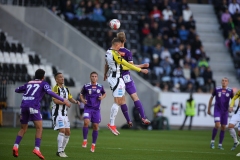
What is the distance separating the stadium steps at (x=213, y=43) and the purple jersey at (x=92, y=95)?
18.5 m

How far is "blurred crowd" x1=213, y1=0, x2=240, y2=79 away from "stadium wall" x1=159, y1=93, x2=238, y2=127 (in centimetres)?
392

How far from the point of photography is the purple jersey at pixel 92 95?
20516mm

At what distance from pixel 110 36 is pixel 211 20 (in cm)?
941

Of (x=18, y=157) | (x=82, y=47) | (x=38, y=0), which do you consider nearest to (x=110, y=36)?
(x=82, y=47)

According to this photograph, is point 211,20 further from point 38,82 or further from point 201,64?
point 38,82

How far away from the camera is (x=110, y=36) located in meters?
35.2

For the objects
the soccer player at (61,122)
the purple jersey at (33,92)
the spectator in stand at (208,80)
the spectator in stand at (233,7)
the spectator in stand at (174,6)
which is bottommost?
the soccer player at (61,122)

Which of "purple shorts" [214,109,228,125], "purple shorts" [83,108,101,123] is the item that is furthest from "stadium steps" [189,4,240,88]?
"purple shorts" [83,108,101,123]

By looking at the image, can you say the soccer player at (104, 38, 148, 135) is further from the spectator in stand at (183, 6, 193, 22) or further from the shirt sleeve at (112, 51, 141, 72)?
the spectator in stand at (183, 6, 193, 22)

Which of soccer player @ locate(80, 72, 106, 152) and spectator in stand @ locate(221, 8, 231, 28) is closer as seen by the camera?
soccer player @ locate(80, 72, 106, 152)

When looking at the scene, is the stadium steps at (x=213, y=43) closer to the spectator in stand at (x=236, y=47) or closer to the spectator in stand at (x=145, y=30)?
the spectator in stand at (x=236, y=47)

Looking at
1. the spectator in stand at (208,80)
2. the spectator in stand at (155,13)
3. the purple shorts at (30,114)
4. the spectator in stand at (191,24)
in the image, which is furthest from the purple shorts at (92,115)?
the spectator in stand at (191,24)

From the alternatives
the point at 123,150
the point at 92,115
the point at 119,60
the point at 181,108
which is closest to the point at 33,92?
the point at 119,60

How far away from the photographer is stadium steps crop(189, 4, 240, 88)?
39.2 meters
